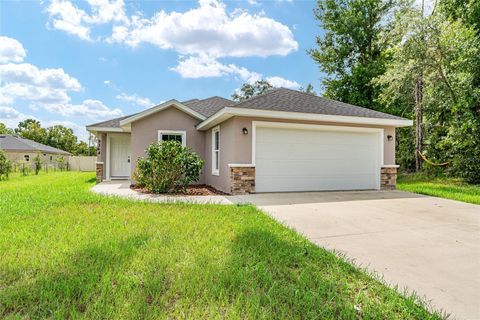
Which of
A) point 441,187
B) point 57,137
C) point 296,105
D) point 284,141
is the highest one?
point 57,137

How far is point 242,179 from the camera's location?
8484 mm

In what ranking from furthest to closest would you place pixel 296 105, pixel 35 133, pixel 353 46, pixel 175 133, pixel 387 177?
pixel 35 133 < pixel 353 46 < pixel 175 133 < pixel 387 177 < pixel 296 105

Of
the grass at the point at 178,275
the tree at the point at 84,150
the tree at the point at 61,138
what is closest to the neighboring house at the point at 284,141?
the grass at the point at 178,275

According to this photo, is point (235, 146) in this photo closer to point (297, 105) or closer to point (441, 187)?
point (297, 105)

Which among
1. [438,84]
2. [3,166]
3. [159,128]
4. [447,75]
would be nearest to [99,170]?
[159,128]

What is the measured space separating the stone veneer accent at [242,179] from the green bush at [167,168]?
4.66 feet

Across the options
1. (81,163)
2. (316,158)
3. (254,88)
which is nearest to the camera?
(316,158)

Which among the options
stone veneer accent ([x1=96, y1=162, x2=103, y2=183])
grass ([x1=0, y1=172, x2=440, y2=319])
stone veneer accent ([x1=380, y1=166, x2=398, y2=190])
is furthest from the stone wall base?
stone veneer accent ([x1=380, y1=166, x2=398, y2=190])

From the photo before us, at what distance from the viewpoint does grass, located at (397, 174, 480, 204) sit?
8.06 m

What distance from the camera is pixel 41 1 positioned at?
27.9 feet

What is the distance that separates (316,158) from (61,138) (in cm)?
5418

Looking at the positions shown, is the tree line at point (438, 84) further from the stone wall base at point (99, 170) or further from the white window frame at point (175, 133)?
the stone wall base at point (99, 170)

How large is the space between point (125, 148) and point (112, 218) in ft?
33.0

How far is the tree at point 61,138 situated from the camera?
160ft
